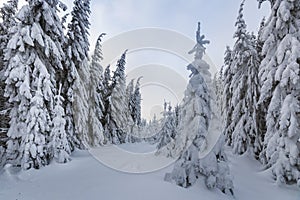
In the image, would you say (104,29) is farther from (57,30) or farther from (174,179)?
(174,179)

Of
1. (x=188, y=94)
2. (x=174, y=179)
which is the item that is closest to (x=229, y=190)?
(x=174, y=179)

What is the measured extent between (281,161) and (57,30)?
1403cm

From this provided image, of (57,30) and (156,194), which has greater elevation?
(57,30)

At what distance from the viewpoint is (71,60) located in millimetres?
18375

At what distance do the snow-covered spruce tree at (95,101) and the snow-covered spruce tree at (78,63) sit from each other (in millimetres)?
3819

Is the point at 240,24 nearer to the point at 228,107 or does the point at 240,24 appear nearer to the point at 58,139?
the point at 228,107

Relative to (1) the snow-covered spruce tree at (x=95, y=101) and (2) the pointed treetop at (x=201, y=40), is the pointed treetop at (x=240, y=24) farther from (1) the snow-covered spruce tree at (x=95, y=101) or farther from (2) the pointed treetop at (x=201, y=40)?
(1) the snow-covered spruce tree at (x=95, y=101)

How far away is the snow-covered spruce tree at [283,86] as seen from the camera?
11.9 m

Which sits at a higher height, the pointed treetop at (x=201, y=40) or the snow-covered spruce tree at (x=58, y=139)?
the pointed treetop at (x=201, y=40)

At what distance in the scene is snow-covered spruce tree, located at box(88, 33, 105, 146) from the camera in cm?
2552

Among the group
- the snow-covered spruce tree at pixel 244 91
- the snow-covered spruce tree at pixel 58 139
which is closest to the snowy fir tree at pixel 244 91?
the snow-covered spruce tree at pixel 244 91

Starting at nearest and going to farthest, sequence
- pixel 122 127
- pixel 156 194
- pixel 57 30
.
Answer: pixel 156 194 < pixel 57 30 < pixel 122 127

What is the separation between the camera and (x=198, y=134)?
33.7 ft

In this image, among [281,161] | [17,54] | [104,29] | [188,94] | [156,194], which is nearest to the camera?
[156,194]
